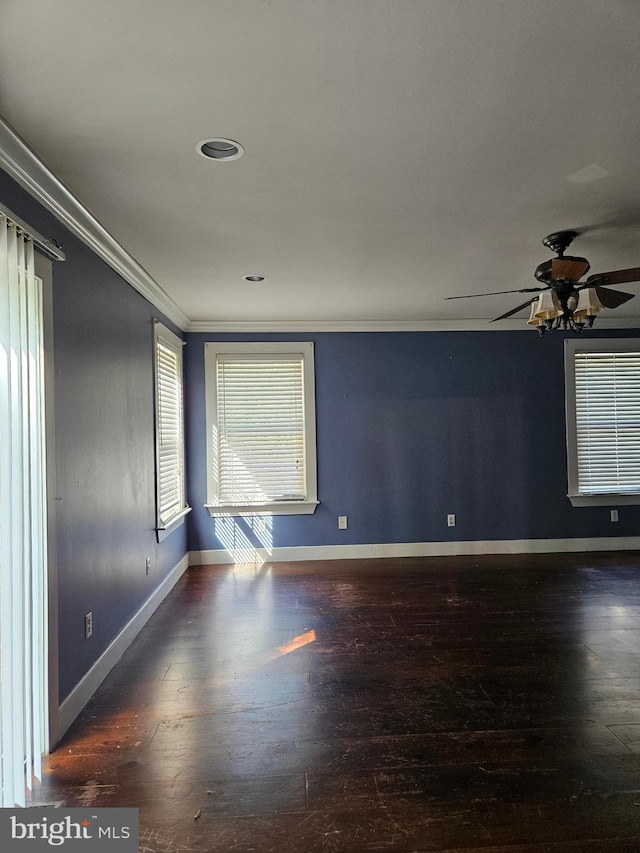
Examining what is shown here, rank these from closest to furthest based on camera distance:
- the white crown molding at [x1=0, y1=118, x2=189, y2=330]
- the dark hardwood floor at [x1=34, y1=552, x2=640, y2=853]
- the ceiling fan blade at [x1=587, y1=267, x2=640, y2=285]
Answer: the dark hardwood floor at [x1=34, y1=552, x2=640, y2=853] → the white crown molding at [x1=0, y1=118, x2=189, y2=330] → the ceiling fan blade at [x1=587, y1=267, x2=640, y2=285]

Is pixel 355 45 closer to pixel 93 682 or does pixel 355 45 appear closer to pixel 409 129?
pixel 409 129

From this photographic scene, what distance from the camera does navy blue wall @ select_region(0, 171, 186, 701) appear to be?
2.27 metres

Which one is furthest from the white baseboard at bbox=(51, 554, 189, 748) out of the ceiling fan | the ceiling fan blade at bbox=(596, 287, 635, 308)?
the ceiling fan blade at bbox=(596, 287, 635, 308)

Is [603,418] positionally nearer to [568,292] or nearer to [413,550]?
[413,550]

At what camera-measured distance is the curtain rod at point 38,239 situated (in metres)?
1.71

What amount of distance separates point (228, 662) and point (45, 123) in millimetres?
2736

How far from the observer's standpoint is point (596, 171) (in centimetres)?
215

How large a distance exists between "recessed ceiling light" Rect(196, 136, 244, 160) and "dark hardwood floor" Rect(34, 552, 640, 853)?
95.8 inches

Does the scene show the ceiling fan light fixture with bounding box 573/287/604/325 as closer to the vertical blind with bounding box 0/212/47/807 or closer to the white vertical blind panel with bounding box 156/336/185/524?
the vertical blind with bounding box 0/212/47/807

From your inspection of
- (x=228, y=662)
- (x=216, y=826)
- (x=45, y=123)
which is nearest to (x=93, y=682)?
(x=228, y=662)

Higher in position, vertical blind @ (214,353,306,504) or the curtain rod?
the curtain rod

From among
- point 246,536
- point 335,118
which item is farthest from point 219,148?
point 246,536

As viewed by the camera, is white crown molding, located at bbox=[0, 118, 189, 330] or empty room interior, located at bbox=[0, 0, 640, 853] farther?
white crown molding, located at bbox=[0, 118, 189, 330]
